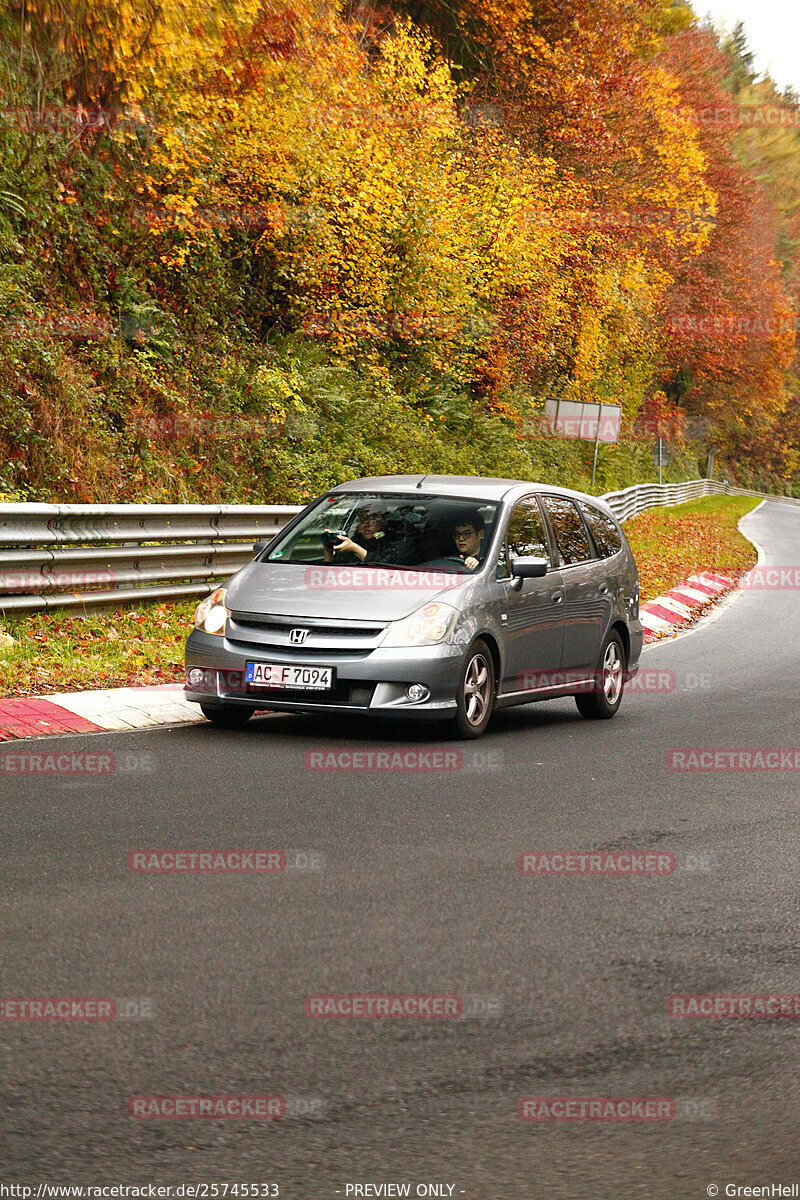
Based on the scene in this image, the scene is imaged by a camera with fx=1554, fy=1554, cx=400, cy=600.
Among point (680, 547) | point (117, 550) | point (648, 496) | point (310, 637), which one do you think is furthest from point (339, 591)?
point (648, 496)

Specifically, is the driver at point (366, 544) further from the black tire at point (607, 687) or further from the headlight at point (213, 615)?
the black tire at point (607, 687)

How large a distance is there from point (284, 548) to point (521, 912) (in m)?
5.68

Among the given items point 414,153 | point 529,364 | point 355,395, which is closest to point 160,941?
point 355,395

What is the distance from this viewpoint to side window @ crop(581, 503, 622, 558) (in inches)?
498

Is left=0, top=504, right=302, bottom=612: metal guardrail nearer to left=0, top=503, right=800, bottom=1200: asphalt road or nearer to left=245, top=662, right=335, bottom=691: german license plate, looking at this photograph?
left=245, top=662, right=335, bottom=691: german license plate

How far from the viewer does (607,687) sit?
12.2 meters

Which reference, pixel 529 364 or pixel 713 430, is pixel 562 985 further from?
pixel 713 430

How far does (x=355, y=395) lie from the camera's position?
82.7ft

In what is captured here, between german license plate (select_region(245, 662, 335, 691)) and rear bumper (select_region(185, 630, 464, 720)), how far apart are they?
0.04 meters

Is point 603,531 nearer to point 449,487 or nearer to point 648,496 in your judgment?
point 449,487

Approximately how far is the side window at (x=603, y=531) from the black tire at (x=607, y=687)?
2.42 feet

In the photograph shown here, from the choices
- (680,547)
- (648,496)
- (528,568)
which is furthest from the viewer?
(648,496)

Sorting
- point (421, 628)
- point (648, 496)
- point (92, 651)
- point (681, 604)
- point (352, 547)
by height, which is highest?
point (352, 547)

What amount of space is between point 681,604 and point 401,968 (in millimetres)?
18084
